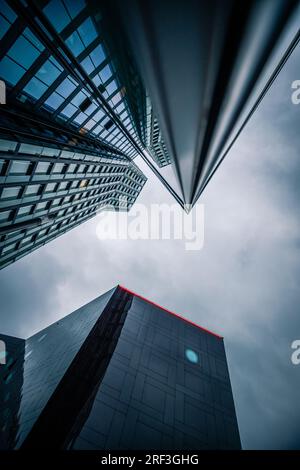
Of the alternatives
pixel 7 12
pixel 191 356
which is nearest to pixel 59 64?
pixel 7 12

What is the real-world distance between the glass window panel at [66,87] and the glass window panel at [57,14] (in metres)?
4.95

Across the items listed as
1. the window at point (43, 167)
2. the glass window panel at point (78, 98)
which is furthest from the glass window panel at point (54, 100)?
the window at point (43, 167)

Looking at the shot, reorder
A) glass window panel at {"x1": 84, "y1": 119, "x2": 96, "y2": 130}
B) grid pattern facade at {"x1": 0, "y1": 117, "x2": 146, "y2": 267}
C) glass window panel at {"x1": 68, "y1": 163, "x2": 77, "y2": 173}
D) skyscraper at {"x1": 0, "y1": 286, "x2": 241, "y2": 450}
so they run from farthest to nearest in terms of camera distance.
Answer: glass window panel at {"x1": 84, "y1": 119, "x2": 96, "y2": 130} → glass window panel at {"x1": 68, "y1": 163, "x2": 77, "y2": 173} → grid pattern facade at {"x1": 0, "y1": 117, "x2": 146, "y2": 267} → skyscraper at {"x1": 0, "y1": 286, "x2": 241, "y2": 450}

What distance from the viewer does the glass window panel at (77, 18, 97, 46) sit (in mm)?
17141

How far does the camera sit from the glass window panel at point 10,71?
14.7 m

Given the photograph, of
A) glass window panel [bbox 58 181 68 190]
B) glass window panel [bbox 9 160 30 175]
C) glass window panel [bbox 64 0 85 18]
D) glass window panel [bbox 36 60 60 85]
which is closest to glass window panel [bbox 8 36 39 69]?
glass window panel [bbox 36 60 60 85]

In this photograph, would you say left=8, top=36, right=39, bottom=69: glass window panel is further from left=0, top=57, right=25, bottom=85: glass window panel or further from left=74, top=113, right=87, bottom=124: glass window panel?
left=74, top=113, right=87, bottom=124: glass window panel

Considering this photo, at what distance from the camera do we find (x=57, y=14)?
49.2ft

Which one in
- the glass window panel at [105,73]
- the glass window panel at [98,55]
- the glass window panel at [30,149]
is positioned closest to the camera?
the glass window panel at [30,149]

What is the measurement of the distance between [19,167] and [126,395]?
1820cm

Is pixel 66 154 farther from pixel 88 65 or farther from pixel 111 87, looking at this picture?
pixel 111 87

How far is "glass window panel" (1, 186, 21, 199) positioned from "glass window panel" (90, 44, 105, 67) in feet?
42.1

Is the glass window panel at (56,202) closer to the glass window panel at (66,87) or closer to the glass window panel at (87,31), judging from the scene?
the glass window panel at (66,87)
